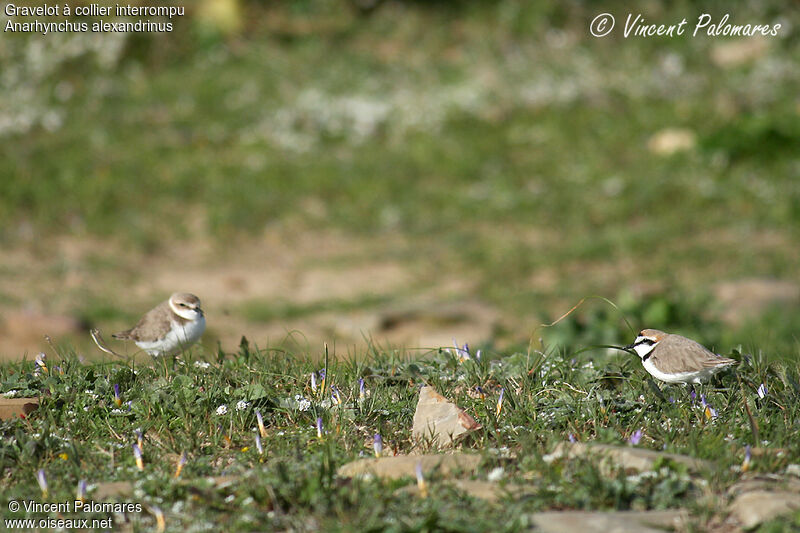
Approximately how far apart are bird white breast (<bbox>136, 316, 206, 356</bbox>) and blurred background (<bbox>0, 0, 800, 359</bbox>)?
133 inches

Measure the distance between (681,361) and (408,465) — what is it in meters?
1.47

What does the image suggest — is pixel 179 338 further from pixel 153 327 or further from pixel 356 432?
pixel 356 432

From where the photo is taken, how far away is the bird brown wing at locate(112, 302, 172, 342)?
206 inches

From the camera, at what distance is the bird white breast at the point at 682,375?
14.4ft

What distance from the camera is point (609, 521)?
3.50 m

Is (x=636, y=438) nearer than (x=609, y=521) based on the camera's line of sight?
No

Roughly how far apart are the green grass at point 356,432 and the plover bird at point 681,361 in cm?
18

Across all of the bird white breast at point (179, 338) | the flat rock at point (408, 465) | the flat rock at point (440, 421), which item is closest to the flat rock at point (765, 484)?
the flat rock at point (408, 465)

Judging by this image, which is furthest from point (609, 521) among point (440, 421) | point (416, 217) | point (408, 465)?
point (416, 217)

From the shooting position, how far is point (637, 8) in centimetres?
1819

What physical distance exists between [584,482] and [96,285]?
343 inches

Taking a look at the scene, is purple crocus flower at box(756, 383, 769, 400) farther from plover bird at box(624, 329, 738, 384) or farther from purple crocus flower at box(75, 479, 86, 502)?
purple crocus flower at box(75, 479, 86, 502)

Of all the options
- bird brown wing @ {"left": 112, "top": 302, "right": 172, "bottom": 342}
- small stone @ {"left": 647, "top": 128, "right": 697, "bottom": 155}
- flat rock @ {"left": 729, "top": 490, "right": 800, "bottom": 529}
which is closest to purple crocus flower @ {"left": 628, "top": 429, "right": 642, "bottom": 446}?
flat rock @ {"left": 729, "top": 490, "right": 800, "bottom": 529}

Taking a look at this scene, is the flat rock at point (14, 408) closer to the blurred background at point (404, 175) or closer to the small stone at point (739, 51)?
the blurred background at point (404, 175)
